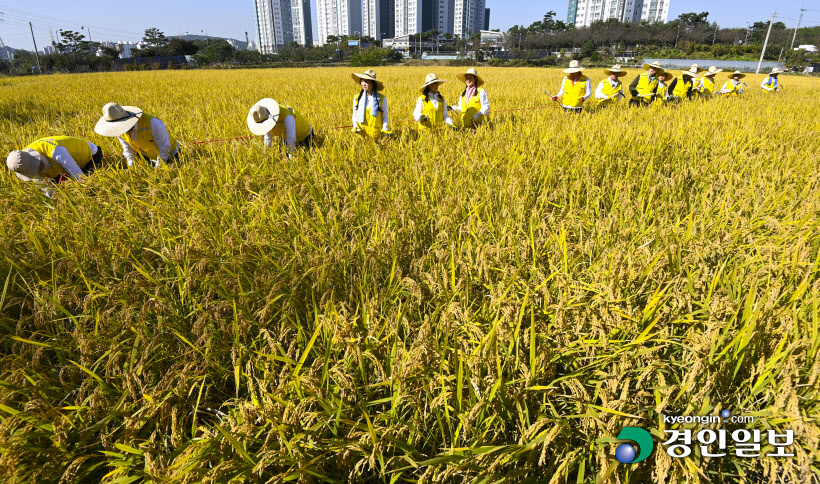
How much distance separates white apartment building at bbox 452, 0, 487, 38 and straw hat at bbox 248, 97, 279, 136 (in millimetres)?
132004

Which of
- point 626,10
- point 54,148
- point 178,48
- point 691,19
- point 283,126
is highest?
point 626,10

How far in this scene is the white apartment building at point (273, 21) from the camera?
5477 inches

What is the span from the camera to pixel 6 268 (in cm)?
177

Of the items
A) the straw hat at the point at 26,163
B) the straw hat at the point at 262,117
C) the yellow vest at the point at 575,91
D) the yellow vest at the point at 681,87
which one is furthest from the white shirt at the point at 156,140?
the yellow vest at the point at 681,87

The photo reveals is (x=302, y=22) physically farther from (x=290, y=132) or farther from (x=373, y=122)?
(x=290, y=132)

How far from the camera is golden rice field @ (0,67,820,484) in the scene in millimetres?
989

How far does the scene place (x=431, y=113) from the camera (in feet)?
16.0

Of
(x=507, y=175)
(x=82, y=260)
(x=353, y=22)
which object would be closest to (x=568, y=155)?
(x=507, y=175)

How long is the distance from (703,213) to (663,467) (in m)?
1.96

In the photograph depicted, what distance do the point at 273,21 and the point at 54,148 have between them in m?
163

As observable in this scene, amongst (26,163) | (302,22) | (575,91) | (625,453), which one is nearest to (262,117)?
(26,163)

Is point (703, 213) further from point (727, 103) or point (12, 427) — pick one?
point (727, 103)

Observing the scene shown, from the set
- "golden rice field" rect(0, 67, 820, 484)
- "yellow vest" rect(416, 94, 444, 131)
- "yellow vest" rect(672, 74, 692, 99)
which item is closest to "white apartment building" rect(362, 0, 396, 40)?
"yellow vest" rect(672, 74, 692, 99)

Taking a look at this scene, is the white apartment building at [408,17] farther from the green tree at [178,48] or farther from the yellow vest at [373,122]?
the yellow vest at [373,122]
